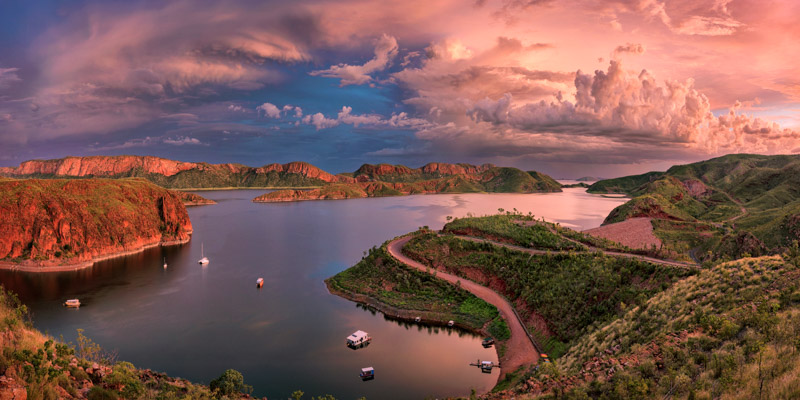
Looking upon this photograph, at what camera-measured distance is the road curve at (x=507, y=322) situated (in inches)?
1657

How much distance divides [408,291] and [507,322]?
19.5m

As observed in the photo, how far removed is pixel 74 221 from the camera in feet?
310

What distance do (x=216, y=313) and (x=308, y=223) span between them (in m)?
119

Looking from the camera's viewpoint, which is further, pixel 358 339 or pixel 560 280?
pixel 560 280

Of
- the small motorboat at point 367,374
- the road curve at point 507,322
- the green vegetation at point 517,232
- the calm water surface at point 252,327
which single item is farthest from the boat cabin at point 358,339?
the green vegetation at point 517,232

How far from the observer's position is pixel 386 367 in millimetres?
42625

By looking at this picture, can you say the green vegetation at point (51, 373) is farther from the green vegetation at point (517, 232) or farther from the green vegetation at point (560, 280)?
the green vegetation at point (517, 232)

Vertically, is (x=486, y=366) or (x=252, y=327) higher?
(x=252, y=327)

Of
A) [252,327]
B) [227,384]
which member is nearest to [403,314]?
[252,327]

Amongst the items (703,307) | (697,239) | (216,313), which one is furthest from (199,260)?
(697,239)

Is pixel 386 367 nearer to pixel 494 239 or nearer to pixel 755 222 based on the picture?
pixel 494 239

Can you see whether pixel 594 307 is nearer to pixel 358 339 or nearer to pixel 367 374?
pixel 367 374

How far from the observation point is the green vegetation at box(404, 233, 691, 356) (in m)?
41.9

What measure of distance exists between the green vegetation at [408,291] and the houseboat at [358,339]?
1141 centimetres
